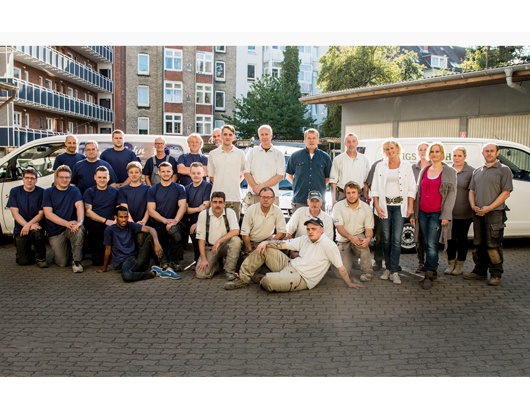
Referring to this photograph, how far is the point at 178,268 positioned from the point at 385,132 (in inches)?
631

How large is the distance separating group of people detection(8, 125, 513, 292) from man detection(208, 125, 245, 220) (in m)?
0.02

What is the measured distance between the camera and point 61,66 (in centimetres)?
4206

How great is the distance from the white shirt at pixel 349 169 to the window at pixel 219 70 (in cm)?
5747

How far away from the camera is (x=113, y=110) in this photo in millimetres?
58281

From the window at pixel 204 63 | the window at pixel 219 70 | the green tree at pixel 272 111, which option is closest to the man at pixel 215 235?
the green tree at pixel 272 111

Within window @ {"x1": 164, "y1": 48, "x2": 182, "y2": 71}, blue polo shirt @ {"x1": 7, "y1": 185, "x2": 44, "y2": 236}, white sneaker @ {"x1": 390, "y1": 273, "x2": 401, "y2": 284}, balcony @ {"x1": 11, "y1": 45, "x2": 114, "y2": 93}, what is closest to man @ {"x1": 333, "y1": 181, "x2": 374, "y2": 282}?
white sneaker @ {"x1": 390, "y1": 273, "x2": 401, "y2": 284}

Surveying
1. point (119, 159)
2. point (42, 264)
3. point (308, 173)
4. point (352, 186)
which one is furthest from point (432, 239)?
point (42, 264)

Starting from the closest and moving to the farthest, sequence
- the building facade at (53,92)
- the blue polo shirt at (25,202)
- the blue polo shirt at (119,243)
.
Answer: the blue polo shirt at (119,243) < the blue polo shirt at (25,202) < the building facade at (53,92)

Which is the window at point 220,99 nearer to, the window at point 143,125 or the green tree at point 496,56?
the window at point 143,125

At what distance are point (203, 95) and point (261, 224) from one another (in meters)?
55.8

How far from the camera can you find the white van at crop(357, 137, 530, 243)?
11.5 metres

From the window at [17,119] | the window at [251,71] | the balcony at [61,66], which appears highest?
the window at [251,71]

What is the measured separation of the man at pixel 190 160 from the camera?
432 inches

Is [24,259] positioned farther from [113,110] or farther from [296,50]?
[296,50]
